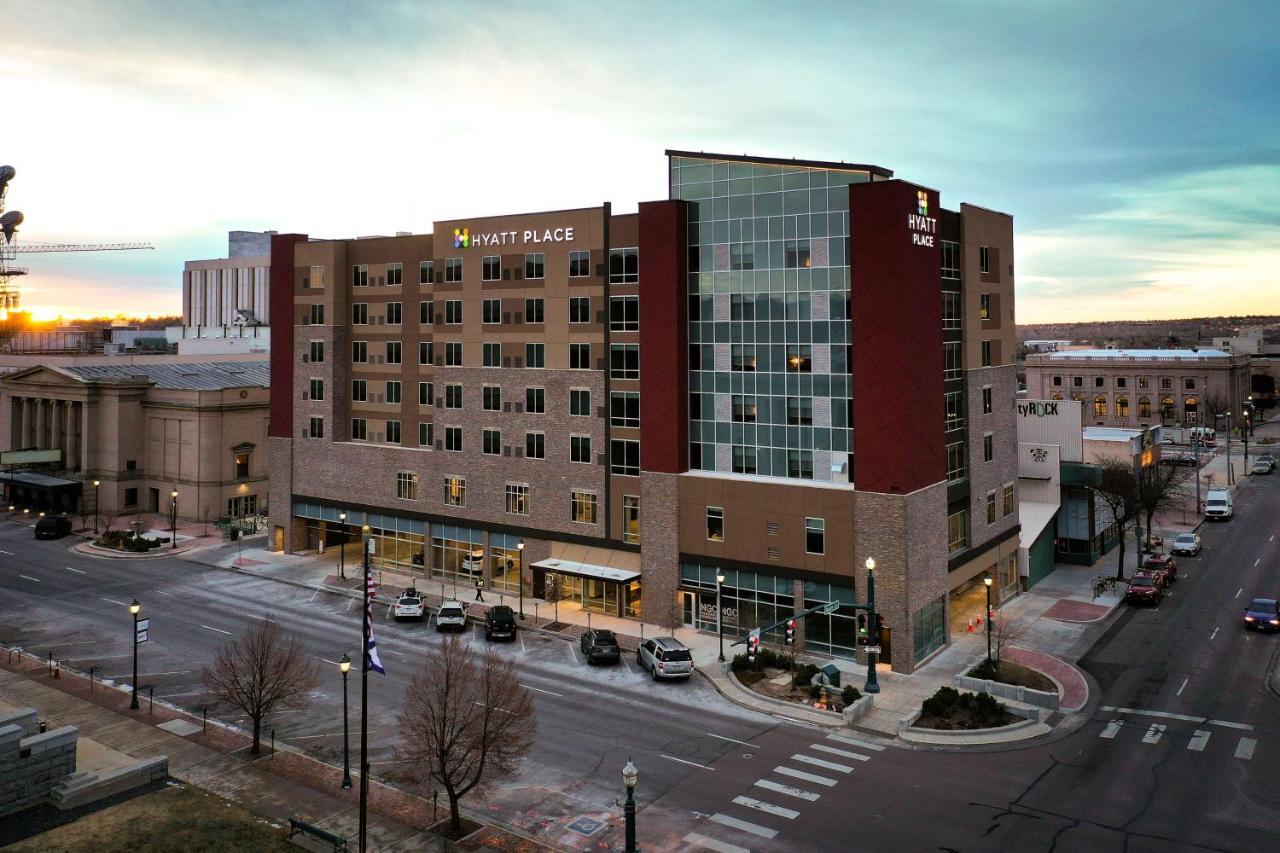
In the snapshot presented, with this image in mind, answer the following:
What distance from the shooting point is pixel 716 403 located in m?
49.1

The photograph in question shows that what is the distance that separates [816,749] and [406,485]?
1512 inches

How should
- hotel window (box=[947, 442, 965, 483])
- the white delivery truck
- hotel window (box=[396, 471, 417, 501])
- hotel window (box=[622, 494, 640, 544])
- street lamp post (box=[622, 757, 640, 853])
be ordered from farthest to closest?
the white delivery truck → hotel window (box=[396, 471, 417, 501]) → hotel window (box=[622, 494, 640, 544]) → hotel window (box=[947, 442, 965, 483]) → street lamp post (box=[622, 757, 640, 853])

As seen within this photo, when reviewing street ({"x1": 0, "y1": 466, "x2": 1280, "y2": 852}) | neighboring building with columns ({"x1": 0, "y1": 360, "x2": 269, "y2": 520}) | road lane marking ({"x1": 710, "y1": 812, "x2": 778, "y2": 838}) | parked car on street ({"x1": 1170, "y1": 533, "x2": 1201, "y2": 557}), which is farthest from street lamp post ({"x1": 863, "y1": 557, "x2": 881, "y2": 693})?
neighboring building with columns ({"x1": 0, "y1": 360, "x2": 269, "y2": 520})

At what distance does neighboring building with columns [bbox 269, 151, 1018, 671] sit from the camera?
43.4 metres

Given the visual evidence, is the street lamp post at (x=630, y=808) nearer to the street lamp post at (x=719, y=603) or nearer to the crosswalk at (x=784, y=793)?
the crosswalk at (x=784, y=793)

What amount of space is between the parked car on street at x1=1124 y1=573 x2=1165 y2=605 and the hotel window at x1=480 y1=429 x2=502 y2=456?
40401mm

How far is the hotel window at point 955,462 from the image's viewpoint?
4778 cm

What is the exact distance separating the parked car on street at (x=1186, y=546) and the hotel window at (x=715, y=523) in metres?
40.1

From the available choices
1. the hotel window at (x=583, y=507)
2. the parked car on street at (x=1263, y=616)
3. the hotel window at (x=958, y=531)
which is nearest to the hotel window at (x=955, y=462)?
the hotel window at (x=958, y=531)

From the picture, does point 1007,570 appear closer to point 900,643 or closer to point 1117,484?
point 1117,484

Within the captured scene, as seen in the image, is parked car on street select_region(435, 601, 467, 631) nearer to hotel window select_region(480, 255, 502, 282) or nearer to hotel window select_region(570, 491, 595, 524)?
hotel window select_region(570, 491, 595, 524)

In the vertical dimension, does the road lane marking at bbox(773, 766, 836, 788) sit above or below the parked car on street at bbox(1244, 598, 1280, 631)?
below

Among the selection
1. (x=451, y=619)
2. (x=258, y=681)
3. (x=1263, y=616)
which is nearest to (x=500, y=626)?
(x=451, y=619)

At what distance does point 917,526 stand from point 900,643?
5.77 meters
